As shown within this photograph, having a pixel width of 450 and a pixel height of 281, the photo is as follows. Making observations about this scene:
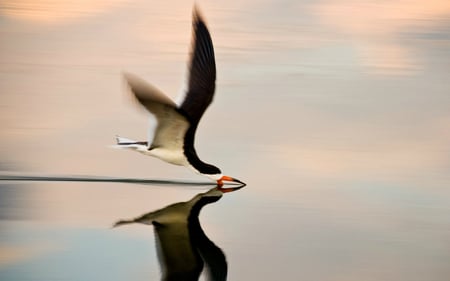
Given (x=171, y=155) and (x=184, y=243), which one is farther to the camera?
(x=171, y=155)

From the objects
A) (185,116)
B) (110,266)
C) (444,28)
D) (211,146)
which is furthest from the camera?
(444,28)

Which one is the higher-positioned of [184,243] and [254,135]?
[254,135]

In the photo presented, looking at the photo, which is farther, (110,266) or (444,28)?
(444,28)

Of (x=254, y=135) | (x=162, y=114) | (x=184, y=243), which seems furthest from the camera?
(x=254, y=135)

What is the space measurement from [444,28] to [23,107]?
104 inches

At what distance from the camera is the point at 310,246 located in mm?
3789

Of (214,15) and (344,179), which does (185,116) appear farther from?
(214,15)

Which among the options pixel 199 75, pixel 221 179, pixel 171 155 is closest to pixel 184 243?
pixel 221 179

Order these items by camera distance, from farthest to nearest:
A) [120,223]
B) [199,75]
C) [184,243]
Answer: [199,75] < [120,223] < [184,243]

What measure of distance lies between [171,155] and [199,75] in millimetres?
358

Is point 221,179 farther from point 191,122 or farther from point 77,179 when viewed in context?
point 77,179

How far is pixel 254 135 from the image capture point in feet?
16.1

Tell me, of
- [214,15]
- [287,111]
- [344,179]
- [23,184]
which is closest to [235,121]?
[287,111]

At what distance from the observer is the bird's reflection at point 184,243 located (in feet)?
11.3
